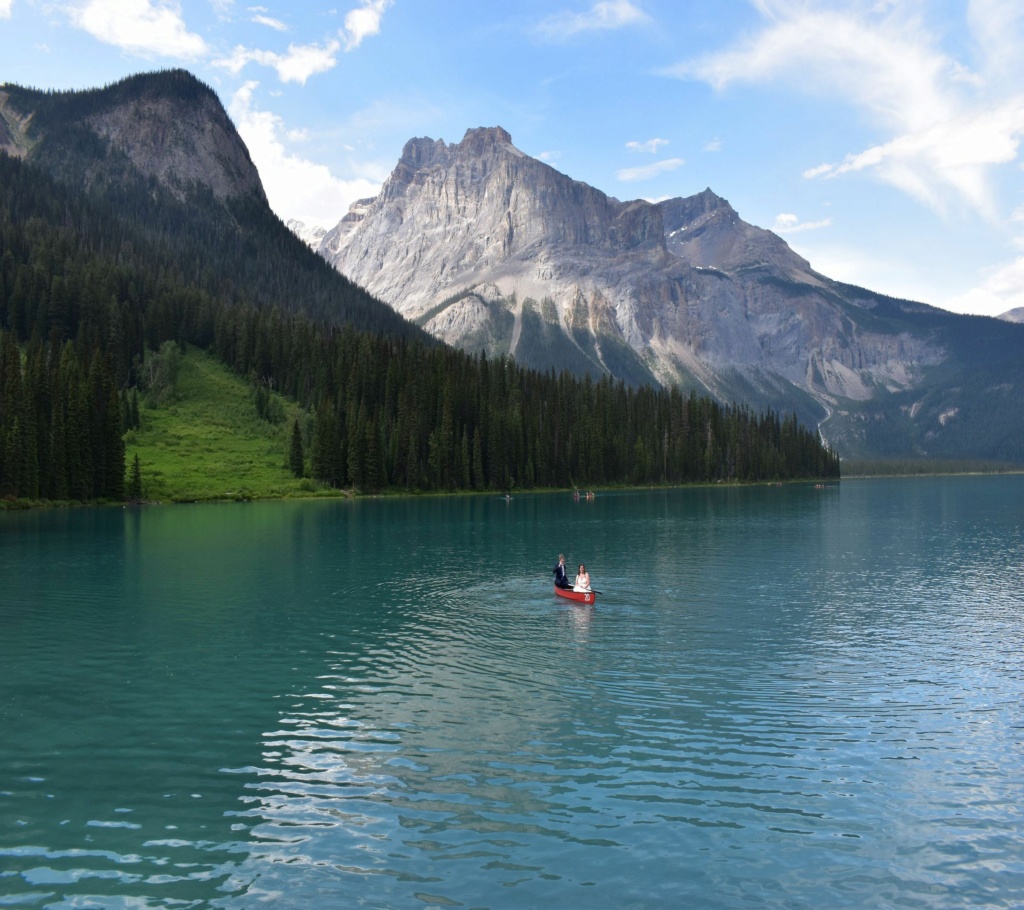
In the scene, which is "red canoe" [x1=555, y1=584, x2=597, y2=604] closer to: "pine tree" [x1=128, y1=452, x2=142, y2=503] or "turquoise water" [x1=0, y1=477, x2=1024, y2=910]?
"turquoise water" [x1=0, y1=477, x2=1024, y2=910]

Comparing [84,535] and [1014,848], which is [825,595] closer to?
[1014,848]

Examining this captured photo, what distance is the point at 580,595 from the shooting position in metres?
56.5

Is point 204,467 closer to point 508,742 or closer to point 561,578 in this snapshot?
point 561,578

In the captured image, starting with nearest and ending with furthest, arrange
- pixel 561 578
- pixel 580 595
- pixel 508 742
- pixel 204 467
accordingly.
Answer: pixel 508 742, pixel 580 595, pixel 561 578, pixel 204 467

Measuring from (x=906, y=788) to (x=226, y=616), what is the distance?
40.8 m

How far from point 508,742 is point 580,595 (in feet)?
96.3

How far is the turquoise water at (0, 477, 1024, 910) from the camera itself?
1856 cm

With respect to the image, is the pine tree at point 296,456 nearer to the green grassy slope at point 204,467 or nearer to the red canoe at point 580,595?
the green grassy slope at point 204,467

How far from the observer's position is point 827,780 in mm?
24297

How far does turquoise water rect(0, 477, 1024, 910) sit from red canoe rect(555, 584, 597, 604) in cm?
128

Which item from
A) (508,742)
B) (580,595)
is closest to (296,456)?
(580,595)

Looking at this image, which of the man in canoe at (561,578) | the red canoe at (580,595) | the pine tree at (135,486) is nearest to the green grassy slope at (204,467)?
the pine tree at (135,486)

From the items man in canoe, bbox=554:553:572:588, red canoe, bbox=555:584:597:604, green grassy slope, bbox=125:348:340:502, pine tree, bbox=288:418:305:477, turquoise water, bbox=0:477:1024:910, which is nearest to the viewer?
turquoise water, bbox=0:477:1024:910

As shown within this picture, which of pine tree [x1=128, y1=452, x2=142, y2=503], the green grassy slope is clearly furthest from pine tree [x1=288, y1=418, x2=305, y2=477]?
pine tree [x1=128, y1=452, x2=142, y2=503]
